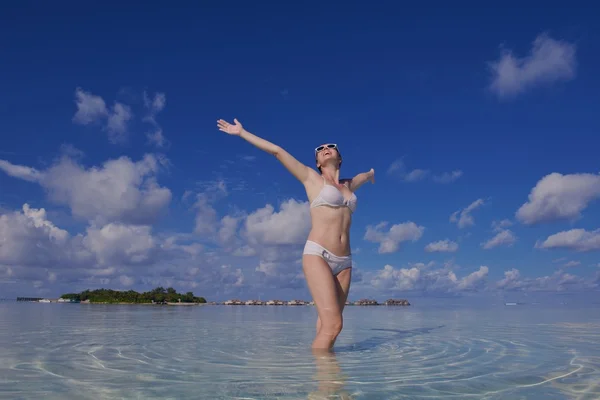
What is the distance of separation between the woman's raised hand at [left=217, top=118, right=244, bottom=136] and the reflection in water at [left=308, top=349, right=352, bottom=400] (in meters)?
4.32

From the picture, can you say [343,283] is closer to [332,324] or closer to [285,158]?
[332,324]

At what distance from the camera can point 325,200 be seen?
8086mm

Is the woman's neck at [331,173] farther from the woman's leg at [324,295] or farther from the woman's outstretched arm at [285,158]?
the woman's leg at [324,295]

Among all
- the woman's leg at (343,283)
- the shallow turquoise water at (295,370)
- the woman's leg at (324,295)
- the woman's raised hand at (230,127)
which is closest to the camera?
the shallow turquoise water at (295,370)

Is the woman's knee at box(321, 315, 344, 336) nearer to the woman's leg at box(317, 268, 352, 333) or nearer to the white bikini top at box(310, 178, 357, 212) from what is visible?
the woman's leg at box(317, 268, 352, 333)

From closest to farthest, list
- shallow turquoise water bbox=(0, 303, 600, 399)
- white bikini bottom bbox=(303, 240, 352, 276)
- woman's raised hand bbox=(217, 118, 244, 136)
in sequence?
shallow turquoise water bbox=(0, 303, 600, 399) → white bikini bottom bbox=(303, 240, 352, 276) → woman's raised hand bbox=(217, 118, 244, 136)

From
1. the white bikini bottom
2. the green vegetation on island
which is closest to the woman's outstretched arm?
the white bikini bottom

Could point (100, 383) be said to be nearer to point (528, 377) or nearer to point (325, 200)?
point (325, 200)

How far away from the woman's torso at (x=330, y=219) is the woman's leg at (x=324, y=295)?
37 cm

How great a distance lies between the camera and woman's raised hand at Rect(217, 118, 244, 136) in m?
8.80

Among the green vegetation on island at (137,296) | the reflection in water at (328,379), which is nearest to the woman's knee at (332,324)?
the reflection in water at (328,379)

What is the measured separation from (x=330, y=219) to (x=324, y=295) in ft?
4.35

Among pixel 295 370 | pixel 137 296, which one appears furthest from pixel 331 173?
pixel 137 296

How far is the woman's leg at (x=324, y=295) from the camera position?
7.74m
